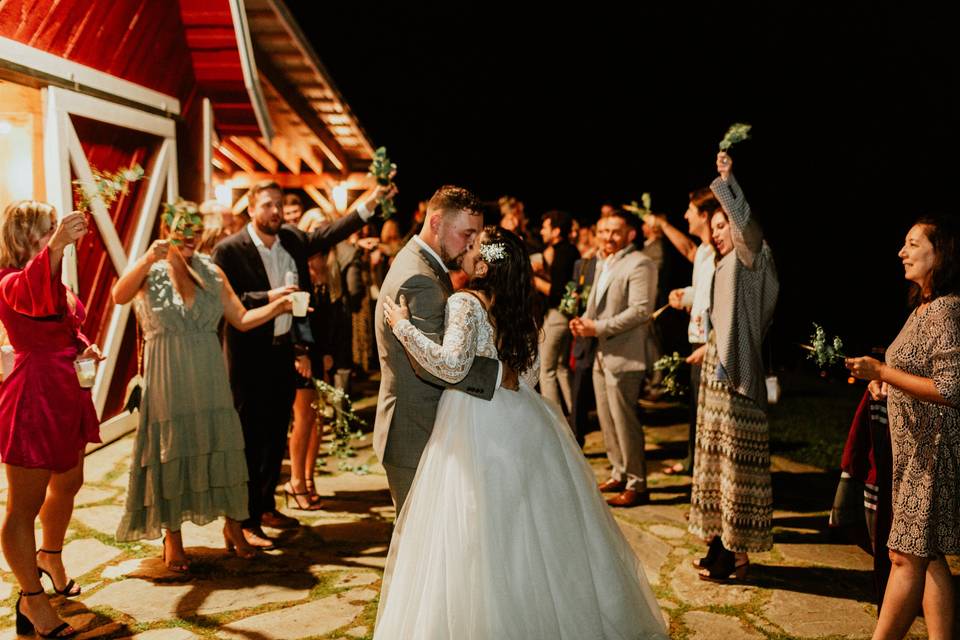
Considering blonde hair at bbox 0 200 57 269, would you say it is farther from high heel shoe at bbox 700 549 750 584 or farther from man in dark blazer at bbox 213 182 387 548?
high heel shoe at bbox 700 549 750 584

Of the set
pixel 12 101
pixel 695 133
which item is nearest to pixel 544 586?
pixel 12 101

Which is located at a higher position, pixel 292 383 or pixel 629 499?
pixel 292 383

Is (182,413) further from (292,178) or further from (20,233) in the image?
(292,178)

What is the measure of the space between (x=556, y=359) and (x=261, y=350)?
330 centimetres

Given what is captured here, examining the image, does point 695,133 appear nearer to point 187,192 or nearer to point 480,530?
point 187,192

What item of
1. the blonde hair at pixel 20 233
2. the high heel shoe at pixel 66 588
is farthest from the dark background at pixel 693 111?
the high heel shoe at pixel 66 588

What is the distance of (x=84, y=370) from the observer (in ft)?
12.9

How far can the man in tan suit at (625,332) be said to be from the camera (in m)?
5.92

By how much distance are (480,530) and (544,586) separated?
355 millimetres

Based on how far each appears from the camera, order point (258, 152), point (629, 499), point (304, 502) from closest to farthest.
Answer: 1. point (304, 502)
2. point (629, 499)
3. point (258, 152)

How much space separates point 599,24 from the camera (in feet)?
121

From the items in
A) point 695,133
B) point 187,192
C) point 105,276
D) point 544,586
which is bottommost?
point 544,586

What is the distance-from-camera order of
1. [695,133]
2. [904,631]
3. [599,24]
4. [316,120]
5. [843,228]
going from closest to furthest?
[904,631], [316,120], [843,228], [695,133], [599,24]

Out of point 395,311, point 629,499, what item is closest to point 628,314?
point 629,499
